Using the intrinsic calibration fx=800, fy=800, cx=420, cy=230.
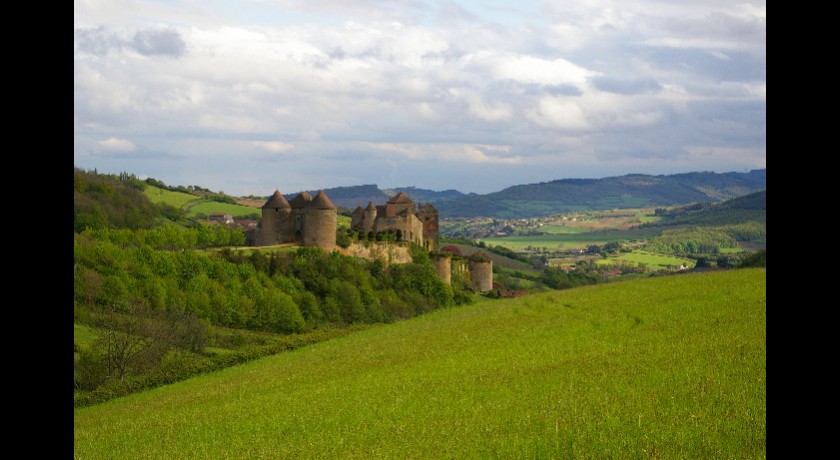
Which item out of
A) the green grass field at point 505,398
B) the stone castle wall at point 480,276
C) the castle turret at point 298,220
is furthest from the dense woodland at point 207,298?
the green grass field at point 505,398

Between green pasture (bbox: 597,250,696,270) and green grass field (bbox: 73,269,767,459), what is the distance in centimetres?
11112

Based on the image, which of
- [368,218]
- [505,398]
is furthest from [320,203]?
[505,398]

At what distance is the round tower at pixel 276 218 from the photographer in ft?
220

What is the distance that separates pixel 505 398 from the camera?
1684cm

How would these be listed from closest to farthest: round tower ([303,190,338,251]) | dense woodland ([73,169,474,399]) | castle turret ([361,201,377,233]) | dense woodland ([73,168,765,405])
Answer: dense woodland ([73,168,765,405]) → dense woodland ([73,169,474,399]) → round tower ([303,190,338,251]) → castle turret ([361,201,377,233])

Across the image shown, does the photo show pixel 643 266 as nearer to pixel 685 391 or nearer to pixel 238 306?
pixel 238 306

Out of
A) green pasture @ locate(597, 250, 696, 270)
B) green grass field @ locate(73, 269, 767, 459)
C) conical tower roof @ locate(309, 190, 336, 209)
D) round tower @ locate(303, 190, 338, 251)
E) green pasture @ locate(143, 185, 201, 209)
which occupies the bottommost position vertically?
green pasture @ locate(597, 250, 696, 270)

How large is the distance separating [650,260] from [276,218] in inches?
3949

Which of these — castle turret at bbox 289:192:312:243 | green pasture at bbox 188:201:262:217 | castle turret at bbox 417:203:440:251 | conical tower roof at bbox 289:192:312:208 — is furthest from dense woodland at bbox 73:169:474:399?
green pasture at bbox 188:201:262:217

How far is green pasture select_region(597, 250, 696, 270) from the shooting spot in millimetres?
138750

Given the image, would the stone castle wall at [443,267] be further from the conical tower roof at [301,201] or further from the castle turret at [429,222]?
the conical tower roof at [301,201]

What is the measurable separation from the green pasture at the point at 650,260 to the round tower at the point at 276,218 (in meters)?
83.7

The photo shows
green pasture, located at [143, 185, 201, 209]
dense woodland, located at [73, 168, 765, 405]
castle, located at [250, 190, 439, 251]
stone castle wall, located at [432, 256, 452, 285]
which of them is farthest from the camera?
green pasture, located at [143, 185, 201, 209]

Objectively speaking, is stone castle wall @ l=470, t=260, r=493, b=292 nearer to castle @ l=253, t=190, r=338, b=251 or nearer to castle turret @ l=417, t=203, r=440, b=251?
castle turret @ l=417, t=203, r=440, b=251
